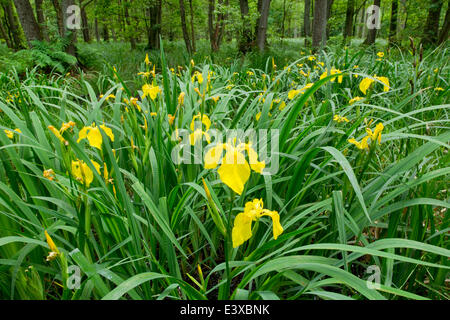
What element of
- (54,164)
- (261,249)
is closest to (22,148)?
(54,164)

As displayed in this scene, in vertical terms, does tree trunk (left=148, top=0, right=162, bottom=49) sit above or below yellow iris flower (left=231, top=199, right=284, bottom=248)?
above

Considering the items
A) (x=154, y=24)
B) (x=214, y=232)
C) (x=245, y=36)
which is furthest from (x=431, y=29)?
(x=214, y=232)

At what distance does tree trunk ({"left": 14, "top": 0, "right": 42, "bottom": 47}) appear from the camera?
4864mm

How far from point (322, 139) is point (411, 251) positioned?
1.60 ft

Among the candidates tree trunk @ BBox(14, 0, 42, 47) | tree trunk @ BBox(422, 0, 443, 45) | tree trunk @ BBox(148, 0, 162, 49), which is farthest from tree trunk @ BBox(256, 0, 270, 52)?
tree trunk @ BBox(14, 0, 42, 47)

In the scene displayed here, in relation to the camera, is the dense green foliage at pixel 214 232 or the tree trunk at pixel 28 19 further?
the tree trunk at pixel 28 19

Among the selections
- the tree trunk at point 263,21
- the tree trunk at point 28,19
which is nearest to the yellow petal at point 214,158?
the tree trunk at point 263,21

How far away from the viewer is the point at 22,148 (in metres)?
1.13

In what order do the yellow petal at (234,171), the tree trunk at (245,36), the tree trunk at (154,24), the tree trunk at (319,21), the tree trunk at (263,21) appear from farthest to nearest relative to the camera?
Answer: the tree trunk at (154,24), the tree trunk at (245,36), the tree trunk at (263,21), the tree trunk at (319,21), the yellow petal at (234,171)

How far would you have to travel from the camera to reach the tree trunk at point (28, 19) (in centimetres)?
486

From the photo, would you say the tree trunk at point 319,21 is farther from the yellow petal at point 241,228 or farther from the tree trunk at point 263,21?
the yellow petal at point 241,228

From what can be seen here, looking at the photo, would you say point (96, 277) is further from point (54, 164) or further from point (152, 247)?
point (54, 164)

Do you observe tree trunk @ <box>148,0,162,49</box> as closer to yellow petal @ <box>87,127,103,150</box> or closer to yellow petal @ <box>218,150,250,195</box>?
yellow petal @ <box>87,127,103,150</box>
